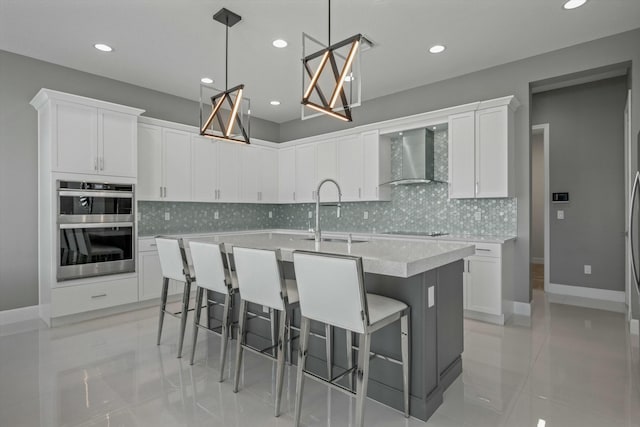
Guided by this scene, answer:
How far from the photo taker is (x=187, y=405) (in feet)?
7.18

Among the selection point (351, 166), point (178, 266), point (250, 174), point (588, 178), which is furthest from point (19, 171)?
point (588, 178)

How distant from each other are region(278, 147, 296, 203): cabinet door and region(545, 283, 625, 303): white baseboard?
172 inches

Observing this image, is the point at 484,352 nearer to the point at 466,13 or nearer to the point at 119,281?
the point at 466,13

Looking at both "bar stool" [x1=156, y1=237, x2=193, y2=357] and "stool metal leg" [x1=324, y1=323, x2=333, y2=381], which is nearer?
"stool metal leg" [x1=324, y1=323, x2=333, y2=381]

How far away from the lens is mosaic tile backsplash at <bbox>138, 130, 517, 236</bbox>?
435 centimetres

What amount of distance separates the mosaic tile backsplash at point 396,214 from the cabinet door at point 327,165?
1.18 ft

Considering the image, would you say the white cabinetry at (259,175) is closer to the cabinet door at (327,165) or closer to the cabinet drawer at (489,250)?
the cabinet door at (327,165)

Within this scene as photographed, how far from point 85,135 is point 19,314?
2.18 meters

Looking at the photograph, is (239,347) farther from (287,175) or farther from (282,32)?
(287,175)

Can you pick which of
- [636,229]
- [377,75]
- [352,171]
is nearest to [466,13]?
[377,75]

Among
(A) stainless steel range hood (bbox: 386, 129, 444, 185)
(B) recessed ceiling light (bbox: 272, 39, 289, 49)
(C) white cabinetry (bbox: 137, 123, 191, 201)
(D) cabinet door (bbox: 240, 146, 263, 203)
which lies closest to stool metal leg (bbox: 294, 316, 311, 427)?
(B) recessed ceiling light (bbox: 272, 39, 289, 49)

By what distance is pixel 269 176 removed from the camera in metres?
6.39

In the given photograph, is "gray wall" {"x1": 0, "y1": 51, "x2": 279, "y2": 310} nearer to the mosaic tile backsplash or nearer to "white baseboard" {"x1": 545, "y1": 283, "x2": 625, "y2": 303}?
the mosaic tile backsplash

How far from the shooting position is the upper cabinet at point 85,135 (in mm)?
3734
